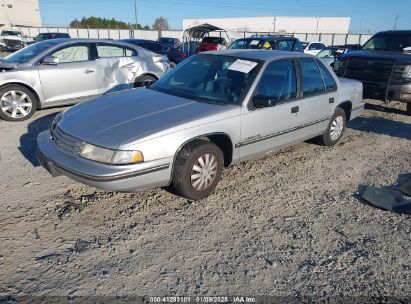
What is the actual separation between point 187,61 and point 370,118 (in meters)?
5.02

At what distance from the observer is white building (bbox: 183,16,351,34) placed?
202 feet

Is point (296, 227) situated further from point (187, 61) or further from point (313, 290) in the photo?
point (187, 61)

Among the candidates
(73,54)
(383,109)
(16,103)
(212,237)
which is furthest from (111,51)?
(383,109)

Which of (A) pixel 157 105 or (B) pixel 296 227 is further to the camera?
(A) pixel 157 105

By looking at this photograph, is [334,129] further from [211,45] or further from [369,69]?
[211,45]

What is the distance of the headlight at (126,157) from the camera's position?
3.16 metres

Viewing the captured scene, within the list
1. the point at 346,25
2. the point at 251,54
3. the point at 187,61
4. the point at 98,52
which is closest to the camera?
the point at 251,54

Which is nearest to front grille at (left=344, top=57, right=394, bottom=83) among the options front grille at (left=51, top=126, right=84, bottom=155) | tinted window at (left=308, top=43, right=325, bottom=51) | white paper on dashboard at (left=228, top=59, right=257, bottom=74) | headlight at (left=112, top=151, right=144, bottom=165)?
white paper on dashboard at (left=228, top=59, right=257, bottom=74)

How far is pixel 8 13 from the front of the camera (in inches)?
2495

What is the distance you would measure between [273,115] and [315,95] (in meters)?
1.02

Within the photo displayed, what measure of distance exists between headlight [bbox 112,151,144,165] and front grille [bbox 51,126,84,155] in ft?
1.33

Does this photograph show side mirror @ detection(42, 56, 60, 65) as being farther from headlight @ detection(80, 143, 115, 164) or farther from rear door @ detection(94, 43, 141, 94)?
headlight @ detection(80, 143, 115, 164)

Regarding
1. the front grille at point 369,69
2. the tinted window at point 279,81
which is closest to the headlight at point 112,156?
→ the tinted window at point 279,81

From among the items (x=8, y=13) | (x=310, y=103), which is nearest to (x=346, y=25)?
(x=8, y=13)
